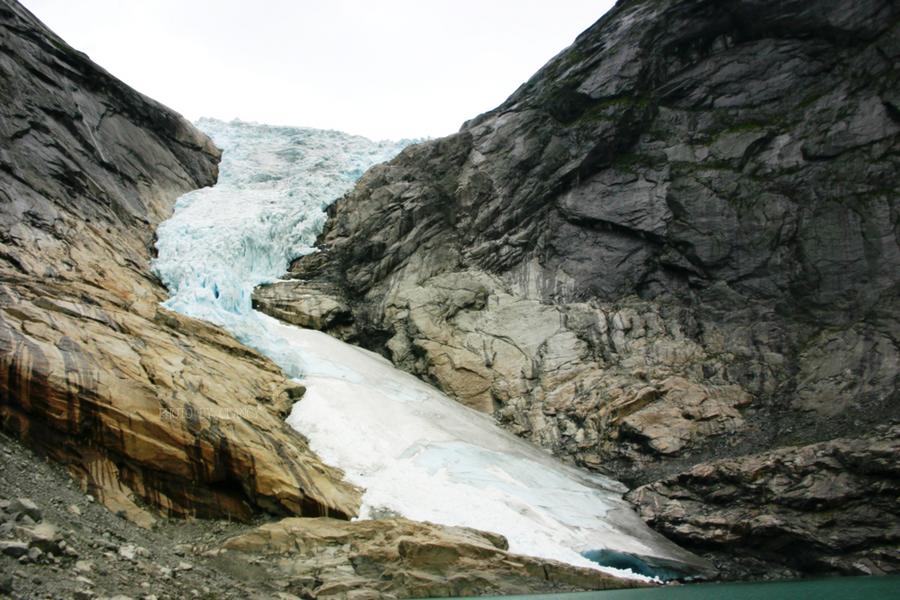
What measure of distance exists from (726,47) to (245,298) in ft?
86.0

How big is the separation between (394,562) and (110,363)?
26.9ft

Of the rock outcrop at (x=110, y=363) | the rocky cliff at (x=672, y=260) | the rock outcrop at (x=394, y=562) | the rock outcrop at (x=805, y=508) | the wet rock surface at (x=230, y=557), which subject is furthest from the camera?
the rocky cliff at (x=672, y=260)

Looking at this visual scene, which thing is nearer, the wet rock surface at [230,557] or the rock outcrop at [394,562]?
the wet rock surface at [230,557]

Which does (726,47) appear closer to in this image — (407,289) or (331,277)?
(407,289)

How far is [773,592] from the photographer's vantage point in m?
15.7

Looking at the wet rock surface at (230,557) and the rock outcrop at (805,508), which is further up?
the rock outcrop at (805,508)

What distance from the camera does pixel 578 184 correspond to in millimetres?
33875

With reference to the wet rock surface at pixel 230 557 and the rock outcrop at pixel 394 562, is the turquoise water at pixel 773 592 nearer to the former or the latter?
the rock outcrop at pixel 394 562

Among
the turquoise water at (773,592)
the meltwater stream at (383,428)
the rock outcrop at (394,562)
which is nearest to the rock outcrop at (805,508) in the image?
the turquoise water at (773,592)

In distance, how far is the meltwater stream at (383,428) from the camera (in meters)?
18.8

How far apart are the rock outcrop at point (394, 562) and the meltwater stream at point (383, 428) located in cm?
124

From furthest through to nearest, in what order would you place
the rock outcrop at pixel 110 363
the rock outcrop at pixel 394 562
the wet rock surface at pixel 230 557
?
the rock outcrop at pixel 110 363 → the rock outcrop at pixel 394 562 → the wet rock surface at pixel 230 557

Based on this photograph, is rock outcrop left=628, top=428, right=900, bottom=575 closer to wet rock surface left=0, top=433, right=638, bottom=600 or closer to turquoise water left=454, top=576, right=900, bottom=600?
turquoise water left=454, top=576, right=900, bottom=600

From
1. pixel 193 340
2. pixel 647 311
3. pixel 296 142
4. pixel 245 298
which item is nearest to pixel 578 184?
pixel 647 311
